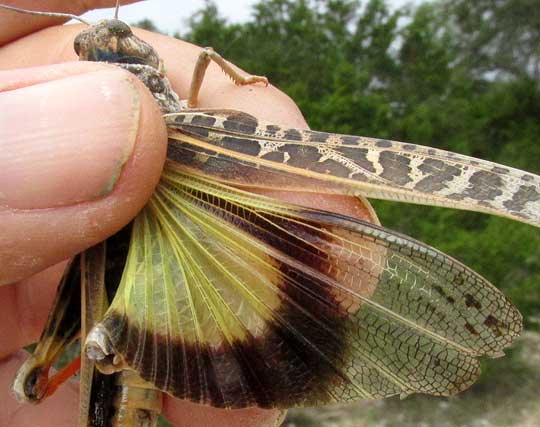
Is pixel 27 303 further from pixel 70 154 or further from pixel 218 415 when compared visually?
pixel 70 154

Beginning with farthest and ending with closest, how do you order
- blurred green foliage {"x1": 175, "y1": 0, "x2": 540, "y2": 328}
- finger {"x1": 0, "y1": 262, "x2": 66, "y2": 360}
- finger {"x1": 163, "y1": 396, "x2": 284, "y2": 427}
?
1. blurred green foliage {"x1": 175, "y1": 0, "x2": 540, "y2": 328}
2. finger {"x1": 0, "y1": 262, "x2": 66, "y2": 360}
3. finger {"x1": 163, "y1": 396, "x2": 284, "y2": 427}

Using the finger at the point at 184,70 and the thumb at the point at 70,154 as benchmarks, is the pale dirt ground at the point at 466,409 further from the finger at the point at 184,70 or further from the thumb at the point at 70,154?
the thumb at the point at 70,154

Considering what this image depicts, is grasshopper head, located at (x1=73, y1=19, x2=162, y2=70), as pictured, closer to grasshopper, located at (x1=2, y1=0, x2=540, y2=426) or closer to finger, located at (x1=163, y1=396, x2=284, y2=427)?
grasshopper, located at (x1=2, y1=0, x2=540, y2=426)

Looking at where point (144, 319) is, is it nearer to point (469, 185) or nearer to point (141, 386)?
point (141, 386)

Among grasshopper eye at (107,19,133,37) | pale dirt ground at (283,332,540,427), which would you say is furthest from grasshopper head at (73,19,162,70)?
pale dirt ground at (283,332,540,427)

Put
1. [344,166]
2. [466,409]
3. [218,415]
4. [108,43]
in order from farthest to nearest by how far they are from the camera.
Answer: [466,409]
[218,415]
[108,43]
[344,166]

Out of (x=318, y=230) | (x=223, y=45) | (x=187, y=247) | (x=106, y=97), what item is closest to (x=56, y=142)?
(x=106, y=97)

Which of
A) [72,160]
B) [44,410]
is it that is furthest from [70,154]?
[44,410]

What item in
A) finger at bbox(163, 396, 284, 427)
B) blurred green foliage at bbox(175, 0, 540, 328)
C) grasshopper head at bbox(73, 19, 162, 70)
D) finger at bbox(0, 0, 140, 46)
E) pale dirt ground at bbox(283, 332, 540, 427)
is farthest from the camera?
blurred green foliage at bbox(175, 0, 540, 328)
